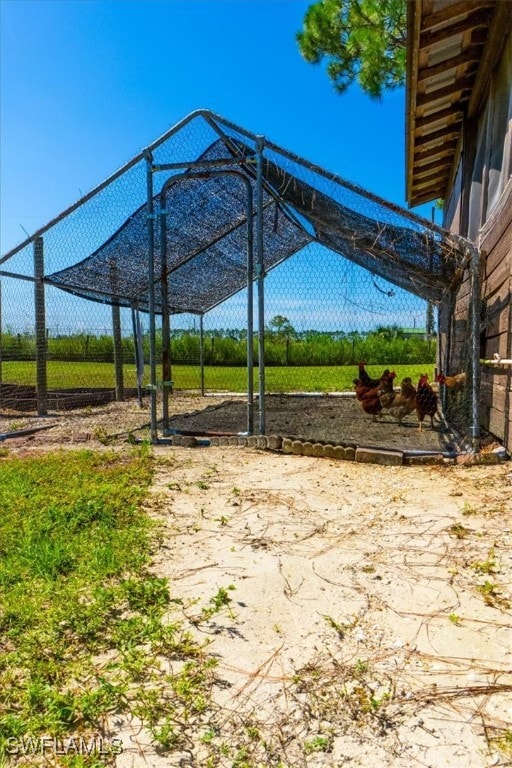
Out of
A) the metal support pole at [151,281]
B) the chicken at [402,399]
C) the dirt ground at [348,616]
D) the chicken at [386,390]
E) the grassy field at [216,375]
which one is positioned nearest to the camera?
the dirt ground at [348,616]

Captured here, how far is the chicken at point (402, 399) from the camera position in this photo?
5.82 meters

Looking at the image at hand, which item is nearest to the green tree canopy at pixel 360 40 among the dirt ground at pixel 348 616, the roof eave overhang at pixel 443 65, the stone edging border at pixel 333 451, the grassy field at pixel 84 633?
the roof eave overhang at pixel 443 65

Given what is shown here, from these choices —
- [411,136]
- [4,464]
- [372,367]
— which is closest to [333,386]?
[372,367]

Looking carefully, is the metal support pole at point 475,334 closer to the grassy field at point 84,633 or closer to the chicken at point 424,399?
the chicken at point 424,399

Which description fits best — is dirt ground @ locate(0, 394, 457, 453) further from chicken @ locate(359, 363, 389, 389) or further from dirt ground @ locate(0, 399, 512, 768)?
dirt ground @ locate(0, 399, 512, 768)

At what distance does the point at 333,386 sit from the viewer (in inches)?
455

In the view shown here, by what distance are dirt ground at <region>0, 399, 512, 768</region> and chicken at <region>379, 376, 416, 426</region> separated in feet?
6.81

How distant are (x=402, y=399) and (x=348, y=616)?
423 cm

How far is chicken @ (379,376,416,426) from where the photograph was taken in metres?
5.82

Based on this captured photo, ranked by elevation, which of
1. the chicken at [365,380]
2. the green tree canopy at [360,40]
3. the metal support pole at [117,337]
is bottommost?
the chicken at [365,380]

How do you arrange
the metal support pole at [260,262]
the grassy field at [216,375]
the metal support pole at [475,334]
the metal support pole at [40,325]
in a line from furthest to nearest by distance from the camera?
the grassy field at [216,375] → the metal support pole at [40,325] → the metal support pole at [260,262] → the metal support pole at [475,334]

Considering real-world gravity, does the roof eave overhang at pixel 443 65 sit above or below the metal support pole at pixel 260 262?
above

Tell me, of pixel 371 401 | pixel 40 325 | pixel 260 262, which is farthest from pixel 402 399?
pixel 40 325

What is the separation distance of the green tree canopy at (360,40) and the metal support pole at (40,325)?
21.0 ft
